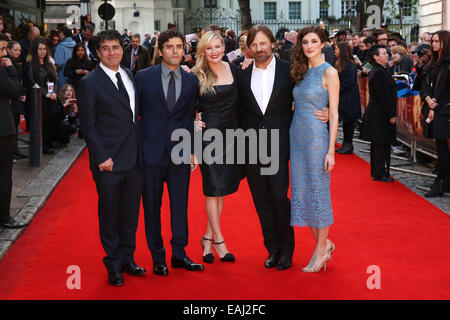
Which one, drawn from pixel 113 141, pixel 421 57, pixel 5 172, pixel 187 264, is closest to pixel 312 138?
pixel 187 264

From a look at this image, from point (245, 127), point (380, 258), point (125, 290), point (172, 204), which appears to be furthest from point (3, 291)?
point (380, 258)

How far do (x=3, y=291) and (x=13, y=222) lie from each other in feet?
6.47

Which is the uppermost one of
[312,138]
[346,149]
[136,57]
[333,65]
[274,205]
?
[136,57]

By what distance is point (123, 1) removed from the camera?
1901 inches

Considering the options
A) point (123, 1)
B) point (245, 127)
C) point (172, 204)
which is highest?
point (123, 1)

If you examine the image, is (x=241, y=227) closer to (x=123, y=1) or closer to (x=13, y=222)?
(x=13, y=222)

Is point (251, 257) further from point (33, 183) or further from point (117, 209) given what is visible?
point (33, 183)

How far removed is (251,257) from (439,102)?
3585 mm

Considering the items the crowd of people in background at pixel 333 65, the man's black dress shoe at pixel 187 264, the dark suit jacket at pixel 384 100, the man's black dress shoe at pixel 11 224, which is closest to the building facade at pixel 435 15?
the crowd of people in background at pixel 333 65

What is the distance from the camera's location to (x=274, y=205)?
5.58 m

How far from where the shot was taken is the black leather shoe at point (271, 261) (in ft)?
18.3

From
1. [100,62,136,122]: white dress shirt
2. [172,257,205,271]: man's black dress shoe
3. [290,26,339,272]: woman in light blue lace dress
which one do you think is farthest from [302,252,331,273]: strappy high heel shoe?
[100,62,136,122]: white dress shirt

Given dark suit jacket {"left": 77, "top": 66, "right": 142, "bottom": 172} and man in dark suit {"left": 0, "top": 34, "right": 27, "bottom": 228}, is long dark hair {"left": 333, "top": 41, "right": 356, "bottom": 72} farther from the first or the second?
dark suit jacket {"left": 77, "top": 66, "right": 142, "bottom": 172}
